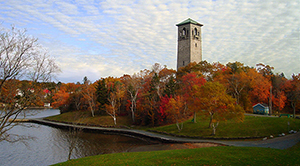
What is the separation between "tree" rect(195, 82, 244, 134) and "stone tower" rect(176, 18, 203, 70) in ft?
88.4

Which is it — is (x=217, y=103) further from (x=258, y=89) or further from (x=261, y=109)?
(x=258, y=89)

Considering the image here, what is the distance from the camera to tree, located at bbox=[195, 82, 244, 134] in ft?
83.7

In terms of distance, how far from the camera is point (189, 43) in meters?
53.3

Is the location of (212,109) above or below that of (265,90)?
below

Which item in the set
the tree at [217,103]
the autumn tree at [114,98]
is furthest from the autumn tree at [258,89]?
the autumn tree at [114,98]

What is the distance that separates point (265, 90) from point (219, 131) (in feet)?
72.3

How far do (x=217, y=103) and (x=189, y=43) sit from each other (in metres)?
29.8

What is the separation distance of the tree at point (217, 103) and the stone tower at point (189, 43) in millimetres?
26933

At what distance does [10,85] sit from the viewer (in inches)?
420

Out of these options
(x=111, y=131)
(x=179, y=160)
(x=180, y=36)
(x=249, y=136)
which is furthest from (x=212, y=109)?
(x=180, y=36)

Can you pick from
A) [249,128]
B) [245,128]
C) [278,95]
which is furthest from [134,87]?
[278,95]

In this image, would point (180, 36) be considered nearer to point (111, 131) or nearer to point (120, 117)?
point (120, 117)

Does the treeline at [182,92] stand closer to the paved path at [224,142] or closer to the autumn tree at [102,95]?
the autumn tree at [102,95]

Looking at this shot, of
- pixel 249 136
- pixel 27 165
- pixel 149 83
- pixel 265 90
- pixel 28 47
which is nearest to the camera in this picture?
pixel 28 47
